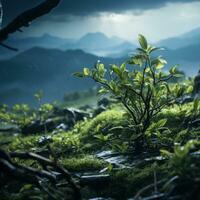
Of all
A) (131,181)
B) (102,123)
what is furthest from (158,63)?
(102,123)

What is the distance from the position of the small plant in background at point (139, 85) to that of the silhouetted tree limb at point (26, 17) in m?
2.35

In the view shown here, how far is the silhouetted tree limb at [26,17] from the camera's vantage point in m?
7.89

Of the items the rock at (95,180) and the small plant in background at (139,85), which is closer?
the rock at (95,180)

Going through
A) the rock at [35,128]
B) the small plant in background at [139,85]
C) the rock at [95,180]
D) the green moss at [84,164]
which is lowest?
the rock at [35,128]

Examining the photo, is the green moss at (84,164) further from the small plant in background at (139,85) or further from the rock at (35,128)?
the rock at (35,128)

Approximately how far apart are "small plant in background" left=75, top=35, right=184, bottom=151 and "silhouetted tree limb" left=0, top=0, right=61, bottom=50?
235cm

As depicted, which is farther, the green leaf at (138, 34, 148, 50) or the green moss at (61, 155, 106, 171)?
the green moss at (61, 155, 106, 171)

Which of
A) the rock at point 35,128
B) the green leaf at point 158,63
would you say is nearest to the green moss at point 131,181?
the green leaf at point 158,63

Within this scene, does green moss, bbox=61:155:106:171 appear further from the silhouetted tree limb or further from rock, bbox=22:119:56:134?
rock, bbox=22:119:56:134

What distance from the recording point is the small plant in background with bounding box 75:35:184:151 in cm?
978

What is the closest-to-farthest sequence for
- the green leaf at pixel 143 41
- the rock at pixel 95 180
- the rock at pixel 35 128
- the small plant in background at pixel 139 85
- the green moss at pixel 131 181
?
1. the green moss at pixel 131 181
2. the rock at pixel 95 180
3. the green leaf at pixel 143 41
4. the small plant in background at pixel 139 85
5. the rock at pixel 35 128

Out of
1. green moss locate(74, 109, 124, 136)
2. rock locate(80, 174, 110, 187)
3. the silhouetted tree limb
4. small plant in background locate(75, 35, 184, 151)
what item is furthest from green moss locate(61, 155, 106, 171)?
the silhouetted tree limb

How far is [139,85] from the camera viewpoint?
33.4 feet

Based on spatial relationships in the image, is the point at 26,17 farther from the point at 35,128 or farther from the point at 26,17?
the point at 35,128
